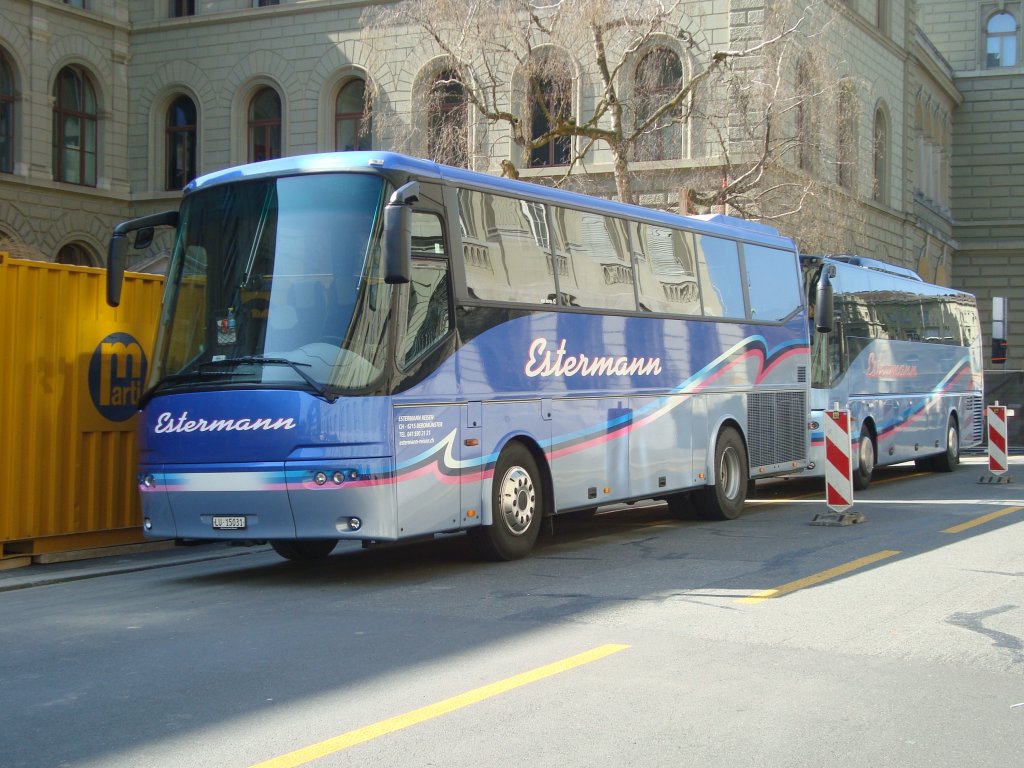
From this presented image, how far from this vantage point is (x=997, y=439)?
861 inches

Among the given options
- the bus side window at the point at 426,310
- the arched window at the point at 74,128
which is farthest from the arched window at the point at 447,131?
the bus side window at the point at 426,310

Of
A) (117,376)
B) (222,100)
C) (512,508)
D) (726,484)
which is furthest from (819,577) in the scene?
(222,100)

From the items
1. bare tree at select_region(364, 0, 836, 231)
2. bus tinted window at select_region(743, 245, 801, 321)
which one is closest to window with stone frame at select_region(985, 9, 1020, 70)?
bare tree at select_region(364, 0, 836, 231)

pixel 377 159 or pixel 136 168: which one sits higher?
pixel 136 168

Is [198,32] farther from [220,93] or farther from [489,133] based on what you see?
[489,133]

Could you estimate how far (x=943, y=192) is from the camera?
56375 mm

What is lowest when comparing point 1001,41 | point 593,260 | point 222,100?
point 593,260

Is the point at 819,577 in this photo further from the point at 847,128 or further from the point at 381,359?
the point at 847,128

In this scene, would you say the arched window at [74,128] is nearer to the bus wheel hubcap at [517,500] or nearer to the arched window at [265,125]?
the arched window at [265,125]

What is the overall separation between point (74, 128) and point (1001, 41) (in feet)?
127

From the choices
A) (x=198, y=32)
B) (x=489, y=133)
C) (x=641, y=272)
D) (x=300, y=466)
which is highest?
(x=198, y=32)

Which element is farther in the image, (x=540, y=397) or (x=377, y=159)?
(x=540, y=397)

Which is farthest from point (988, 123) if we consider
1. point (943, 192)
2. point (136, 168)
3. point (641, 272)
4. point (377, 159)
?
point (377, 159)

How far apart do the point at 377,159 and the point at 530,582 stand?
3.52 meters
